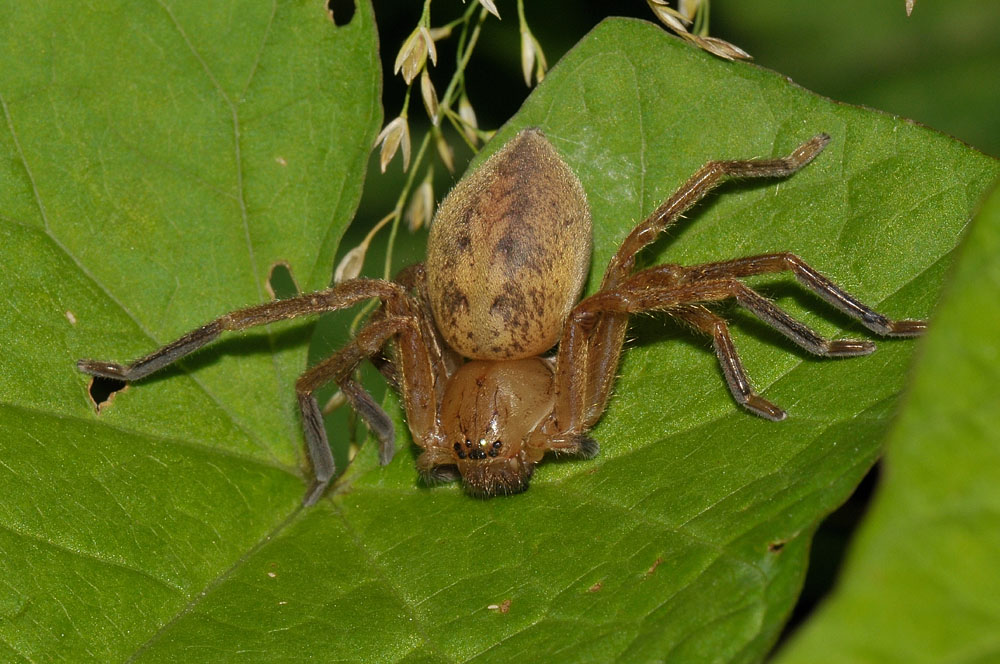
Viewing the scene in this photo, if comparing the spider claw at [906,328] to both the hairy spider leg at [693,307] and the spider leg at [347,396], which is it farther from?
the spider leg at [347,396]

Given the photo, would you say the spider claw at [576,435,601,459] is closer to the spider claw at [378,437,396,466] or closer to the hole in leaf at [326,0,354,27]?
the spider claw at [378,437,396,466]

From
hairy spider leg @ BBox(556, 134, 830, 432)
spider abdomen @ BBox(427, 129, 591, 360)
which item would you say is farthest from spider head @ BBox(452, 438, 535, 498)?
spider abdomen @ BBox(427, 129, 591, 360)

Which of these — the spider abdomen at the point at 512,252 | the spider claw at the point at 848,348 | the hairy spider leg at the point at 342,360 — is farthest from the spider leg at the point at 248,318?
the spider claw at the point at 848,348

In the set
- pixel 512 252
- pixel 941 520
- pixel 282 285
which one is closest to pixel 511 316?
pixel 512 252

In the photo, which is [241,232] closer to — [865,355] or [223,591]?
[223,591]

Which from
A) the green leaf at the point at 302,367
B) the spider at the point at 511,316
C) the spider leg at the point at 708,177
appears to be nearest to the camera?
the green leaf at the point at 302,367

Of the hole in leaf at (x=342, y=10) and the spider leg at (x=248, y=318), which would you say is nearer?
the spider leg at (x=248, y=318)

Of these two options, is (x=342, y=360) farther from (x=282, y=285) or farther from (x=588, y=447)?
(x=282, y=285)
